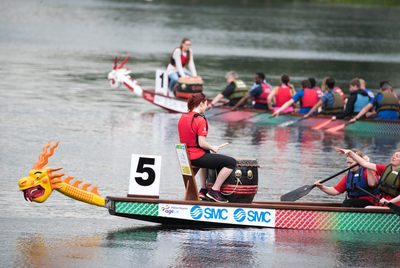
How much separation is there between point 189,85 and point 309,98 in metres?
3.41

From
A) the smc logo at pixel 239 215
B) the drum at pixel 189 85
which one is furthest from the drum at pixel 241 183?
the drum at pixel 189 85

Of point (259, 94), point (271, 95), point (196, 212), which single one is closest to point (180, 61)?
point (259, 94)

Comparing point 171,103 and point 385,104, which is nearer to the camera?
point 385,104

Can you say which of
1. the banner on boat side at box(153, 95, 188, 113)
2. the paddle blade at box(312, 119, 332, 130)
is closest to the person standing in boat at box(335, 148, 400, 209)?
the paddle blade at box(312, 119, 332, 130)

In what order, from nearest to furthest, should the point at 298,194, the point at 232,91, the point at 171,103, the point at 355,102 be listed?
the point at 298,194 → the point at 355,102 → the point at 232,91 → the point at 171,103

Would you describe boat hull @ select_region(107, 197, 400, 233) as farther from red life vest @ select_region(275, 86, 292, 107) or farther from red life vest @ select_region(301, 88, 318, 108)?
red life vest @ select_region(275, 86, 292, 107)

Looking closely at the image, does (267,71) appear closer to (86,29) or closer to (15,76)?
(15,76)

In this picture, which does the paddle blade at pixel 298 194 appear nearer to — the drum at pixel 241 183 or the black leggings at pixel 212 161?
the drum at pixel 241 183

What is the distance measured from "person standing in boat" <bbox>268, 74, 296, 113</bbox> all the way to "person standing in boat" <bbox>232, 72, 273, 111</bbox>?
0.67ft

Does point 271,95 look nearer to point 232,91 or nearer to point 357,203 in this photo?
point 232,91

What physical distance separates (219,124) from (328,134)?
288cm

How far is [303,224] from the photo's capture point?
1132 cm

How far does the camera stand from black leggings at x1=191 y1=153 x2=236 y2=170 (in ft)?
37.1

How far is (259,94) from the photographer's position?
22.0 m
